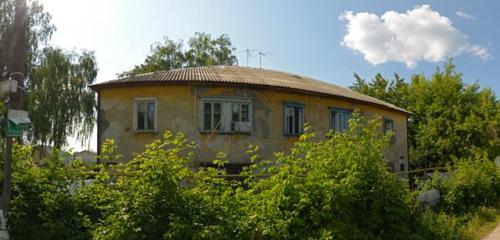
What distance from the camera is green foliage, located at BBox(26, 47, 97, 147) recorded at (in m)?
27.7

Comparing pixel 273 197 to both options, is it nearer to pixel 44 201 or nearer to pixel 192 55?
pixel 44 201

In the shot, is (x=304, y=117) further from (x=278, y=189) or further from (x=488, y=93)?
(x=488, y=93)

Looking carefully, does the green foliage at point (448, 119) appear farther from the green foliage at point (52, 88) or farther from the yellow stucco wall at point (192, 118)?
the green foliage at point (52, 88)

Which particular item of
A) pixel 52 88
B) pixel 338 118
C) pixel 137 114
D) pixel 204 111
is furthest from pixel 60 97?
pixel 338 118

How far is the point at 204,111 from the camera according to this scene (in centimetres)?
1833

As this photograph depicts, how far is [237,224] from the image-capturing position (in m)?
6.25

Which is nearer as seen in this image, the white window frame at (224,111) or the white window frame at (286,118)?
the white window frame at (224,111)

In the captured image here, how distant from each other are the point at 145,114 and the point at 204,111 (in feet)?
7.89

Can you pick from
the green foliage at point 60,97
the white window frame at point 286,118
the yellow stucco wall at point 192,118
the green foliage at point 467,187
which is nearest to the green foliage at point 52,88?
the green foliage at point 60,97

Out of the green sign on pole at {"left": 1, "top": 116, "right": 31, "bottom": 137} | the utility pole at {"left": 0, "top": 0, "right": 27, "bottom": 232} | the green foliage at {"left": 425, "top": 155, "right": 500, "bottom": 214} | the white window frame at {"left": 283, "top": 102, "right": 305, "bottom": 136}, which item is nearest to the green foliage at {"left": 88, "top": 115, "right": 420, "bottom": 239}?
the utility pole at {"left": 0, "top": 0, "right": 27, "bottom": 232}

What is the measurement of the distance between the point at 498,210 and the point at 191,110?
35.8 feet

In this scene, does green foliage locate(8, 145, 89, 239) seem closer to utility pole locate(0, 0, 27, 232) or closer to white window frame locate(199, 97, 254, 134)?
utility pole locate(0, 0, 27, 232)

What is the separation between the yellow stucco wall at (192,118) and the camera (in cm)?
1823

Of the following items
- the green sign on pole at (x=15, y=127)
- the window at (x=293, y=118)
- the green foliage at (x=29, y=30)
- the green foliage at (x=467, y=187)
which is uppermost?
the green foliage at (x=29, y=30)
